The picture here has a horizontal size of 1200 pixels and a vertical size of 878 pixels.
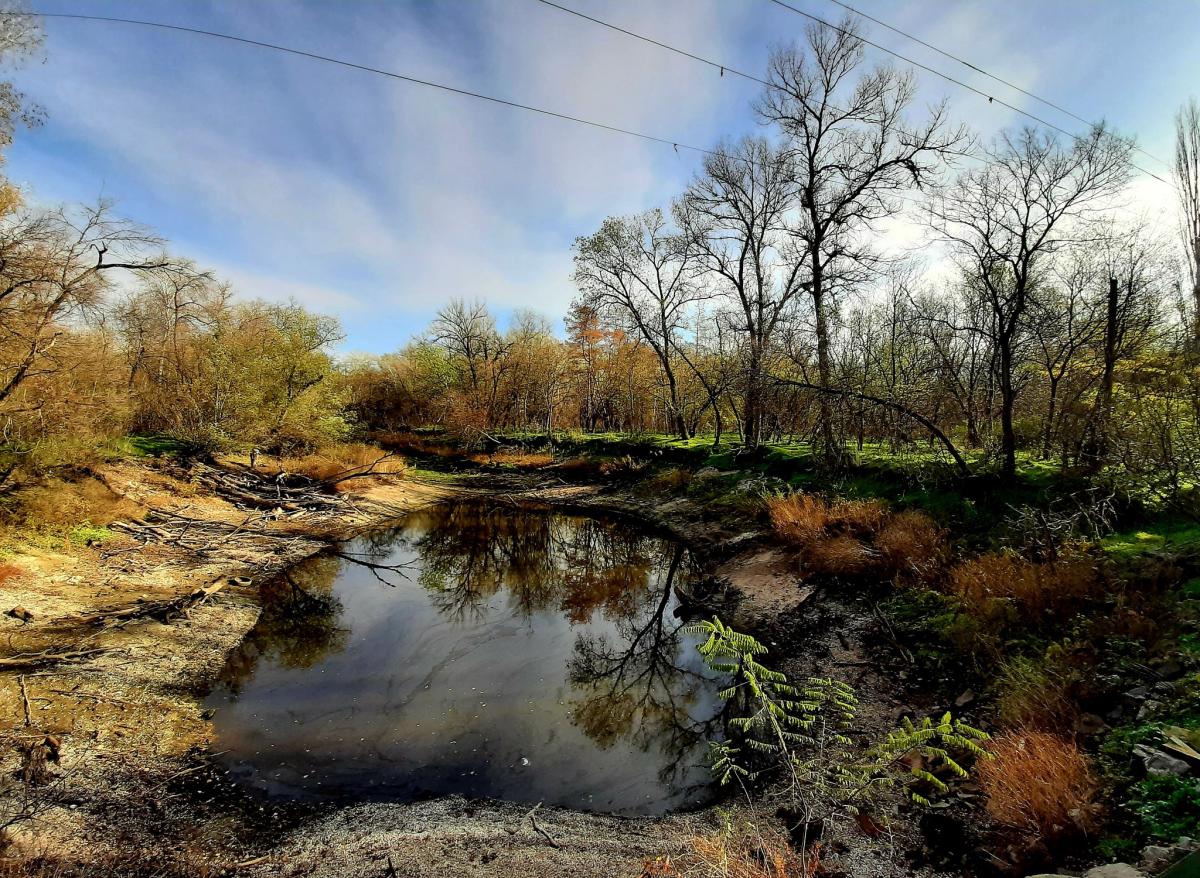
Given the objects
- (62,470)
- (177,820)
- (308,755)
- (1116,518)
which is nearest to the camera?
(177,820)

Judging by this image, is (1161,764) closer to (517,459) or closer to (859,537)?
(859,537)

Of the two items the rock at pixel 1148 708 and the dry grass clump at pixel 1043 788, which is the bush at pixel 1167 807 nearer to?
the dry grass clump at pixel 1043 788

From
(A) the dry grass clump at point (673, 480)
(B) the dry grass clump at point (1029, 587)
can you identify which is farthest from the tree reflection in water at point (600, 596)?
(B) the dry grass clump at point (1029, 587)

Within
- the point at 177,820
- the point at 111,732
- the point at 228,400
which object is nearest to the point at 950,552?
the point at 177,820

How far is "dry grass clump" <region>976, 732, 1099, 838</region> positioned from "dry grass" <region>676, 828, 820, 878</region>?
61.0 inches

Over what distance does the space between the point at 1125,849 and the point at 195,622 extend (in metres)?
12.0

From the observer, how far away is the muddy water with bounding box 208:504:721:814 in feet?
17.7

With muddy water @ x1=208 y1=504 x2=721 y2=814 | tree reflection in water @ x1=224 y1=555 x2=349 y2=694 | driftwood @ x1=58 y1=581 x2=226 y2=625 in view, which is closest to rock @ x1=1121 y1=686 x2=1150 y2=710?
muddy water @ x1=208 y1=504 x2=721 y2=814

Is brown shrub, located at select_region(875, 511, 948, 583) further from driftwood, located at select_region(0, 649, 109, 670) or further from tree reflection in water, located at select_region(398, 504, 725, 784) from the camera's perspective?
driftwood, located at select_region(0, 649, 109, 670)

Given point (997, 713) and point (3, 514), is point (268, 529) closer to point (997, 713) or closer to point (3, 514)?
point (3, 514)

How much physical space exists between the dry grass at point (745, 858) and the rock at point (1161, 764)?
8.27 feet

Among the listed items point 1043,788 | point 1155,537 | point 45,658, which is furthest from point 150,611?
point 1155,537

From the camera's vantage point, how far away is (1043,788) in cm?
351

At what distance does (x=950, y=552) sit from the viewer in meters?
8.28
